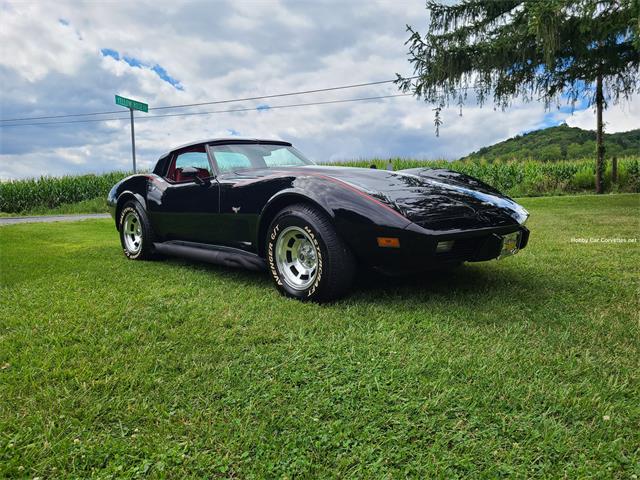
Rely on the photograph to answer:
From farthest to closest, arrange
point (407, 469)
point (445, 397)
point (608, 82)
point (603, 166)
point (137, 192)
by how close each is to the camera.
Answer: point (603, 166)
point (608, 82)
point (137, 192)
point (445, 397)
point (407, 469)

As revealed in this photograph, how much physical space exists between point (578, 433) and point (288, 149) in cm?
379

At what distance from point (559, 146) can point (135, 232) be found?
26798 mm

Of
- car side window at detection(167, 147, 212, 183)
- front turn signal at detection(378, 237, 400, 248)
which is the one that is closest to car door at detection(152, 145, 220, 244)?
car side window at detection(167, 147, 212, 183)

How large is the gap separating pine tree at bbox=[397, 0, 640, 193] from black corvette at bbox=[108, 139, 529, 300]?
8.41 m

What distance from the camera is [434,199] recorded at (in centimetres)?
332

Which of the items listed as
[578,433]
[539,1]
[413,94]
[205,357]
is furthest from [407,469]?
[413,94]

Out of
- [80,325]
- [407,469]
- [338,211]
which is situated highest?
[338,211]

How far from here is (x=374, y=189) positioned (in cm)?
329

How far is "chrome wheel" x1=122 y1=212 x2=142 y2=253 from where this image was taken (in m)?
5.54

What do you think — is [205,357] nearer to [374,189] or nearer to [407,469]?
[407,469]

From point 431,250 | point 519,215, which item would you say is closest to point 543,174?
point 519,215

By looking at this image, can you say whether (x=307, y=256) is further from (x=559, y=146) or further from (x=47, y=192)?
(x=559, y=146)

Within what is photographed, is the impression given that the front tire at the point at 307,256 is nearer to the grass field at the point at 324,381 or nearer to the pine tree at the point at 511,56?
the grass field at the point at 324,381

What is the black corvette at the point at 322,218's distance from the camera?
3.11 m
